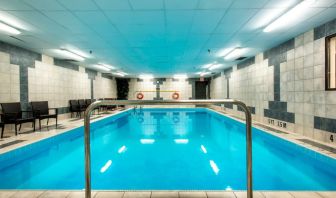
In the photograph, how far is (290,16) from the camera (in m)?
3.95

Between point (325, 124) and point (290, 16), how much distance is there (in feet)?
8.16

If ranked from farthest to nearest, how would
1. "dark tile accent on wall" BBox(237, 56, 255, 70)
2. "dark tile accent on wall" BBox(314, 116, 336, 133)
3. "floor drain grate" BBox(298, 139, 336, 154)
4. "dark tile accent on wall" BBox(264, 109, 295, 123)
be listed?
"dark tile accent on wall" BBox(237, 56, 255, 70) < "dark tile accent on wall" BBox(264, 109, 295, 123) < "dark tile accent on wall" BBox(314, 116, 336, 133) < "floor drain grate" BBox(298, 139, 336, 154)

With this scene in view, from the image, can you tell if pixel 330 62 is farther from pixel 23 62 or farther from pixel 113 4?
pixel 23 62

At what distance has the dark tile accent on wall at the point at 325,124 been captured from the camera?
4113 millimetres

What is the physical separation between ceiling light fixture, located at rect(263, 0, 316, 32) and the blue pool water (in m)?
2.64

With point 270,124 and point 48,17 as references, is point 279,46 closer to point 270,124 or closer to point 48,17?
point 270,124

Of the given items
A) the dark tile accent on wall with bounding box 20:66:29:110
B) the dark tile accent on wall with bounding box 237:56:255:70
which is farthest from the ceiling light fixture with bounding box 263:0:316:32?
the dark tile accent on wall with bounding box 20:66:29:110

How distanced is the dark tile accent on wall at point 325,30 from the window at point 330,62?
0.42 ft

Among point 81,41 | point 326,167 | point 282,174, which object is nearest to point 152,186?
point 282,174

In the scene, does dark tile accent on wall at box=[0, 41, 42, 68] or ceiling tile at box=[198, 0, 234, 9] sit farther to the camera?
dark tile accent on wall at box=[0, 41, 42, 68]

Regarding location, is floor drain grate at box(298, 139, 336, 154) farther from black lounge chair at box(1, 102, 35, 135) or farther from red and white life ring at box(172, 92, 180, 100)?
red and white life ring at box(172, 92, 180, 100)

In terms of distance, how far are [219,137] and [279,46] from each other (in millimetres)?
3580

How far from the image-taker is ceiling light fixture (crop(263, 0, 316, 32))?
341 centimetres

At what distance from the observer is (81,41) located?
5789 mm
